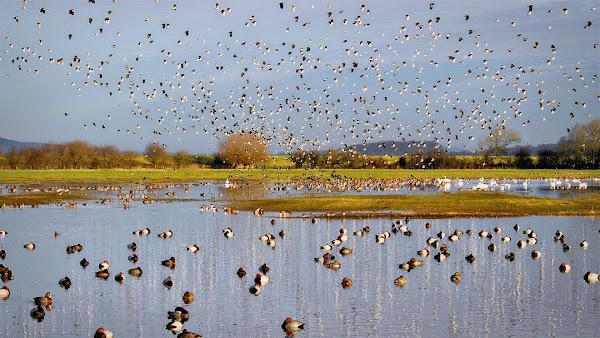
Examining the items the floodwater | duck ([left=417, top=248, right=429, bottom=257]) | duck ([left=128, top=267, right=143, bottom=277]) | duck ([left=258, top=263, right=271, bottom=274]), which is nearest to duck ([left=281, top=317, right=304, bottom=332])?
the floodwater

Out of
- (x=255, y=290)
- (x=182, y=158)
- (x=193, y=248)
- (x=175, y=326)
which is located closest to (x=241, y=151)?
(x=182, y=158)

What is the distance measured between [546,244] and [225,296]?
1943 centimetres

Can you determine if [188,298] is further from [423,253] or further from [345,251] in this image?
[423,253]

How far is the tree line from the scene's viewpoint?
16350cm

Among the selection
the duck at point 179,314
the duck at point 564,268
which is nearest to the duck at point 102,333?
the duck at point 179,314

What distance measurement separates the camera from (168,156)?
18725 cm

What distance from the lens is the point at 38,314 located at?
2464 centimetres

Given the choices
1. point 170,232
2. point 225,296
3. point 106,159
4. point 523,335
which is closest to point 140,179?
point 106,159

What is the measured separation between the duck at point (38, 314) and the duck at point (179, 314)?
369 cm

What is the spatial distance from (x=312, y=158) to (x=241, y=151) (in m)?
A: 23.4

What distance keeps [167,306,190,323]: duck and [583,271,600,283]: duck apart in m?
15.0

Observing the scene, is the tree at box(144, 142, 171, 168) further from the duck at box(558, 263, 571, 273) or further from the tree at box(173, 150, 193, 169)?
the duck at box(558, 263, 571, 273)

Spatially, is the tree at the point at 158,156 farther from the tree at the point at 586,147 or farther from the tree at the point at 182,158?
the tree at the point at 586,147

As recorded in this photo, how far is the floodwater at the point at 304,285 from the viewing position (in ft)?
77.6
